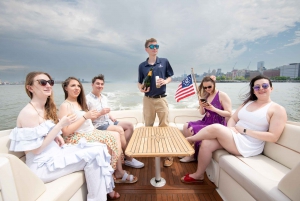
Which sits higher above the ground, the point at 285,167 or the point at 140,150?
the point at 140,150

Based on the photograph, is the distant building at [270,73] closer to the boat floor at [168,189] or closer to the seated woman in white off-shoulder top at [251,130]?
the seated woman in white off-shoulder top at [251,130]

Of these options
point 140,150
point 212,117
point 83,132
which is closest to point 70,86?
point 83,132

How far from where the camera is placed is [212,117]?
248 centimetres

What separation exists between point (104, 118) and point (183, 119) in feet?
6.43

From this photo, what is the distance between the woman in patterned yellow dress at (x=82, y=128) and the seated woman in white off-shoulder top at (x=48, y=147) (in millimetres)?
187

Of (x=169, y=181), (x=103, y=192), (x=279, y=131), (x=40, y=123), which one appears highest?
(x=40, y=123)

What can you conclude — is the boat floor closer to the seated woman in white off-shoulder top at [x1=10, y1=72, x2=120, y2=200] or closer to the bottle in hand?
the seated woman in white off-shoulder top at [x1=10, y1=72, x2=120, y2=200]

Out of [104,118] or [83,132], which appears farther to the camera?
[104,118]

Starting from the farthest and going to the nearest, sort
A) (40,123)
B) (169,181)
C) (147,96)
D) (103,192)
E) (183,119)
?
(183,119) → (147,96) → (169,181) → (103,192) → (40,123)

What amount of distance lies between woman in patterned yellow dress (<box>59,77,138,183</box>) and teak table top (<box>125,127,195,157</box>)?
0.27 m

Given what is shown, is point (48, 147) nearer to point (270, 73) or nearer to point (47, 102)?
point (47, 102)

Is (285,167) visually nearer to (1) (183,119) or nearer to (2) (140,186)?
(2) (140,186)

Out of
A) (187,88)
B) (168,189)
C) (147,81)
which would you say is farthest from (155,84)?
(168,189)

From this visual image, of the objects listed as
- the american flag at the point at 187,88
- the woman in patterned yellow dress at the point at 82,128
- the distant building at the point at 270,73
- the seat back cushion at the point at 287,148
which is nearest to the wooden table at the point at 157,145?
the woman in patterned yellow dress at the point at 82,128
